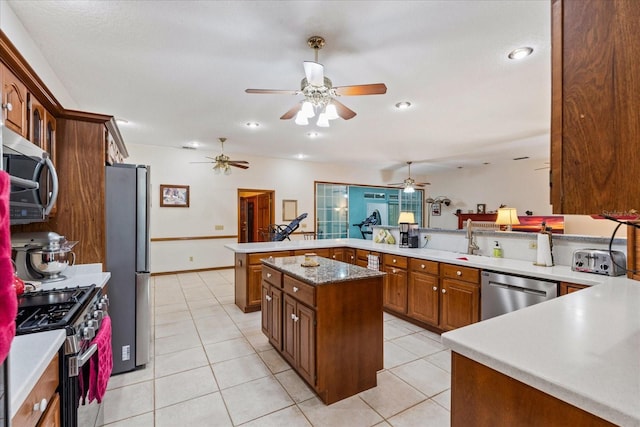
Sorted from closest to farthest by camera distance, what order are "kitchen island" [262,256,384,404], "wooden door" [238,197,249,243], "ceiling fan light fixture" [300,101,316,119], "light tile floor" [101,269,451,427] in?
1. "light tile floor" [101,269,451,427]
2. "kitchen island" [262,256,384,404]
3. "ceiling fan light fixture" [300,101,316,119]
4. "wooden door" [238,197,249,243]

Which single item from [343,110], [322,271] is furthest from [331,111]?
[322,271]

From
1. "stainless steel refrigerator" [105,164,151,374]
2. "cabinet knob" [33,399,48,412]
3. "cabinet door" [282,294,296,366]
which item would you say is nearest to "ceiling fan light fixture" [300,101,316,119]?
"stainless steel refrigerator" [105,164,151,374]

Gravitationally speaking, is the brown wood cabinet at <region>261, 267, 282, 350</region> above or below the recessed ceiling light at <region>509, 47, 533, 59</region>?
below

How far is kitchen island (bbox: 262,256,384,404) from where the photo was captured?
204cm

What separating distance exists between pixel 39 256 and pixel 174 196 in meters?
Answer: 4.50

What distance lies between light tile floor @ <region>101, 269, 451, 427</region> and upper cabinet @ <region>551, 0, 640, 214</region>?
1.85 meters

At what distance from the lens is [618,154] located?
2.04 feet

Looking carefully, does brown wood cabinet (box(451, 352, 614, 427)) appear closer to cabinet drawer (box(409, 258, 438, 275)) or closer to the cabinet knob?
the cabinet knob

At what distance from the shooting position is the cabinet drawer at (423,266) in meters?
3.23

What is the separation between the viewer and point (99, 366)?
5.24 ft

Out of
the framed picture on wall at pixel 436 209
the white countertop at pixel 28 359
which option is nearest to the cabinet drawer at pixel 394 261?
the white countertop at pixel 28 359

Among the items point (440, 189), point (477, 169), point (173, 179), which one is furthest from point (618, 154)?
point (440, 189)

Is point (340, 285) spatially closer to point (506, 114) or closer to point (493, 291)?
point (493, 291)

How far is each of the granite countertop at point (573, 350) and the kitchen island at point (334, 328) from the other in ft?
3.49
